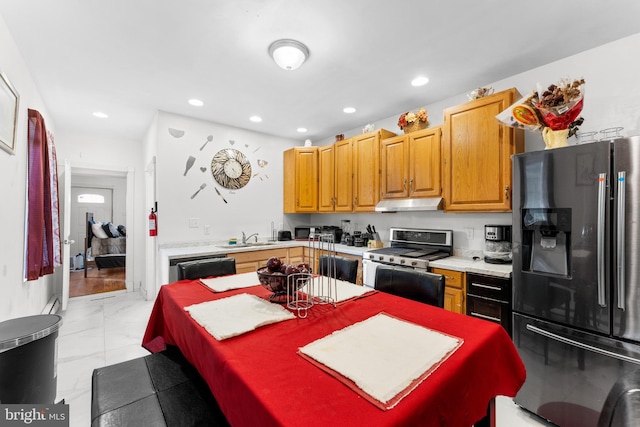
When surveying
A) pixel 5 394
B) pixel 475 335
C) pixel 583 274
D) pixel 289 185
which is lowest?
pixel 5 394

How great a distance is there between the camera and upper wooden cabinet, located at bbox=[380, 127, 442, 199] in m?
2.89

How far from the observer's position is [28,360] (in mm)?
1473

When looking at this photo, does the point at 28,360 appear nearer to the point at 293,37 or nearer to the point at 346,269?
the point at 346,269

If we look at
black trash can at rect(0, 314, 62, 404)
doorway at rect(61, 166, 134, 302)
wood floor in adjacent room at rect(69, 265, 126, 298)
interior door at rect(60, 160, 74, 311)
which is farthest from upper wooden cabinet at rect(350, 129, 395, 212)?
wood floor in adjacent room at rect(69, 265, 126, 298)

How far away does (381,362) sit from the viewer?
847 millimetres

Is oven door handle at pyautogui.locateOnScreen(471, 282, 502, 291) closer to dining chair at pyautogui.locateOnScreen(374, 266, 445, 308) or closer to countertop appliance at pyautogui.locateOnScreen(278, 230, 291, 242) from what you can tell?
dining chair at pyautogui.locateOnScreen(374, 266, 445, 308)

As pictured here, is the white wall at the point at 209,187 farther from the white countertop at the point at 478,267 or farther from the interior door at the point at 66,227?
the white countertop at the point at 478,267

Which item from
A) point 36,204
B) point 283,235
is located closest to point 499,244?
point 283,235

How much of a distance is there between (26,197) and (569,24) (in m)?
4.56

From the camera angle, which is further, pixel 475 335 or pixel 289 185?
pixel 289 185

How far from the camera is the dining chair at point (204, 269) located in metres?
2.07

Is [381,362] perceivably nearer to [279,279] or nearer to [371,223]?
[279,279]

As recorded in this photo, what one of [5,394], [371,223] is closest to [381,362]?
[5,394]

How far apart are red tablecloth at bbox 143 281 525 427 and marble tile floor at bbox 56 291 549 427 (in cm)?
113
